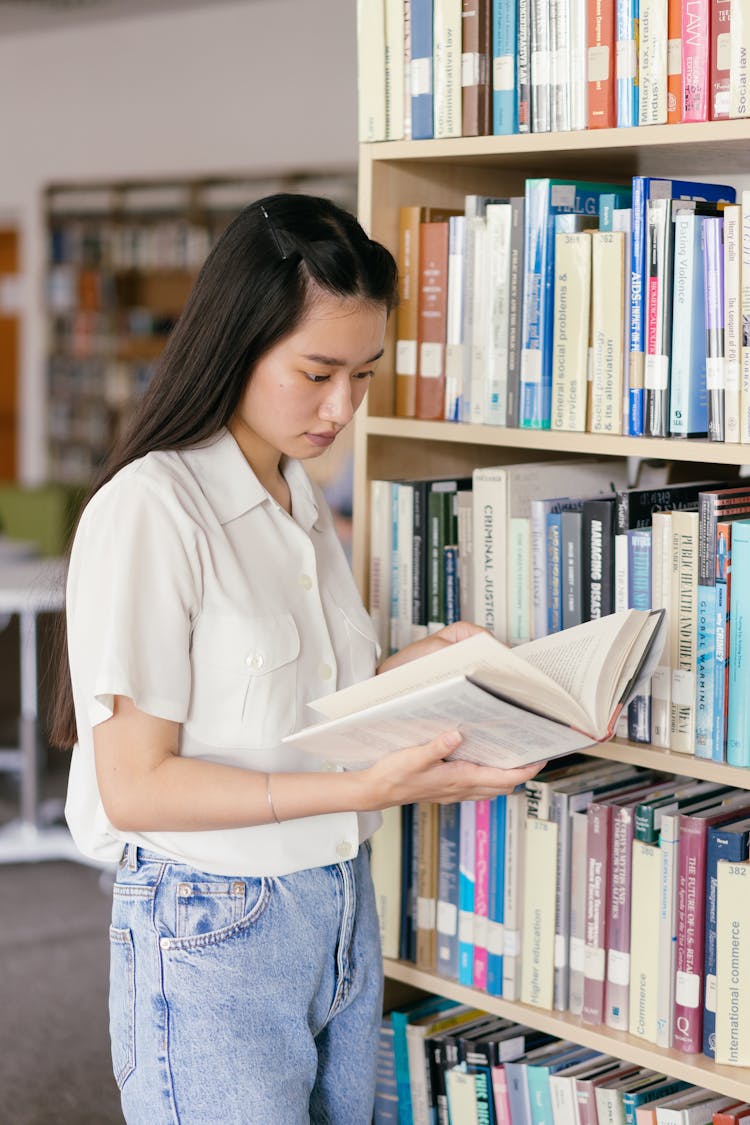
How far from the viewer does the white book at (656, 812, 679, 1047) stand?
1597 mm

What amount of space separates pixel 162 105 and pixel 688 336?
5870mm

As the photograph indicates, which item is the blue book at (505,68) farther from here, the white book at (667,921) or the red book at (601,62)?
the white book at (667,921)

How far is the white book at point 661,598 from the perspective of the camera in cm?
157

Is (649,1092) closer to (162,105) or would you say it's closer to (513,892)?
(513,892)

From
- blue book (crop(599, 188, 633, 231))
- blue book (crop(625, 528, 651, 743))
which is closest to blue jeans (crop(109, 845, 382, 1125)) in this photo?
blue book (crop(625, 528, 651, 743))

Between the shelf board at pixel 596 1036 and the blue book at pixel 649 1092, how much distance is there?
8 centimetres

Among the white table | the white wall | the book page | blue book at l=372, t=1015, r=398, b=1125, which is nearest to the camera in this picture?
the book page

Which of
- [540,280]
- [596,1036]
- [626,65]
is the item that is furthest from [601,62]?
[596,1036]

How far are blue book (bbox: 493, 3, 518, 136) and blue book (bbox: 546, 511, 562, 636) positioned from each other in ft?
1.58

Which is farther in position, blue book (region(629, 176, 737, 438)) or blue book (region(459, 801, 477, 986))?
blue book (region(459, 801, 477, 986))

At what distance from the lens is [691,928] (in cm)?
158

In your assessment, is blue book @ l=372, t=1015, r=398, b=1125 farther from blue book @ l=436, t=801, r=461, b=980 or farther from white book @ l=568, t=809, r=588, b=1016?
white book @ l=568, t=809, r=588, b=1016

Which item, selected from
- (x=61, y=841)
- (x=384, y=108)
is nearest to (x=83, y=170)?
(x=61, y=841)

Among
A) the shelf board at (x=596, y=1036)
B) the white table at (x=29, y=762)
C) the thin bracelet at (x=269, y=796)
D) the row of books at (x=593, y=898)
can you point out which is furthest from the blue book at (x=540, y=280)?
the white table at (x=29, y=762)
